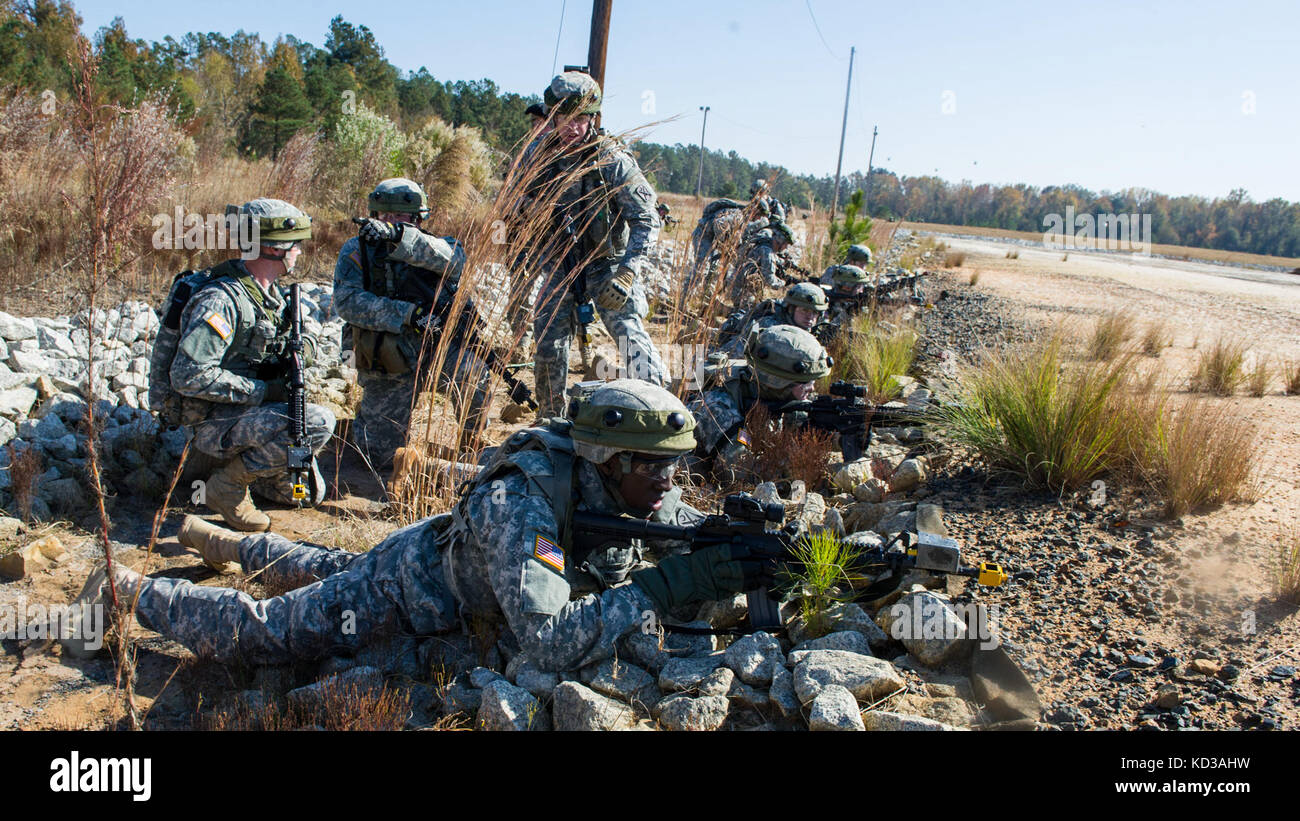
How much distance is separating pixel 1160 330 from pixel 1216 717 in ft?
24.1

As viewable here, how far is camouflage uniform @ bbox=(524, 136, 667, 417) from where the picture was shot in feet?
17.3

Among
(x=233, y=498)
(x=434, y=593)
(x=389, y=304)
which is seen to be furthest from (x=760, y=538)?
(x=389, y=304)

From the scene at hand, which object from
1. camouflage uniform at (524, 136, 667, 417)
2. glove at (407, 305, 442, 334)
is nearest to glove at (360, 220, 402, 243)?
glove at (407, 305, 442, 334)

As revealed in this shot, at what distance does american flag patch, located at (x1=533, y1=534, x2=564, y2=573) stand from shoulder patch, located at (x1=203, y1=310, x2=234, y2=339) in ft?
8.09

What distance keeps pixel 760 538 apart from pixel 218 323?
298 centimetres

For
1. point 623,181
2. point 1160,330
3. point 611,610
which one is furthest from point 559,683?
point 1160,330

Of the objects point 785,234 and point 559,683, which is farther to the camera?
point 785,234

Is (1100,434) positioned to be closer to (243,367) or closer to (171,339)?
(243,367)

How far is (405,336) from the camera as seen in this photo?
5.23 m

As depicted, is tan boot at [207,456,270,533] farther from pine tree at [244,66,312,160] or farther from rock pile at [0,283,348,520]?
pine tree at [244,66,312,160]

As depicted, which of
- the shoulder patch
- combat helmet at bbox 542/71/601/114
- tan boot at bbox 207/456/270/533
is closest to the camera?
the shoulder patch

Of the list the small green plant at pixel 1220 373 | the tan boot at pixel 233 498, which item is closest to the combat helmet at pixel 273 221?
the tan boot at pixel 233 498

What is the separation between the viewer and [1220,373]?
20.6 ft
